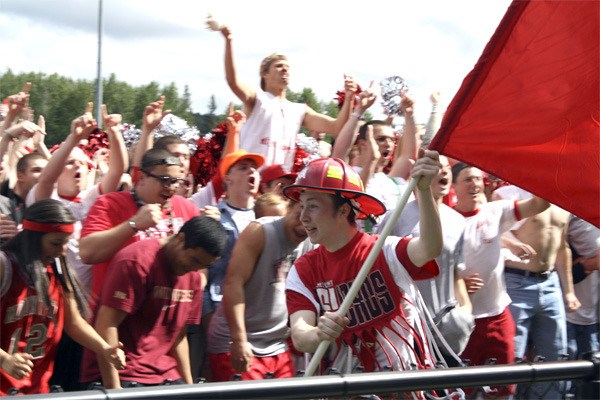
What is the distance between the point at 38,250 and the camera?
5238 millimetres

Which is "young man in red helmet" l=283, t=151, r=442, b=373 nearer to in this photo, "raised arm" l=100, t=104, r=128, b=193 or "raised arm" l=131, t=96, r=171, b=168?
"raised arm" l=100, t=104, r=128, b=193

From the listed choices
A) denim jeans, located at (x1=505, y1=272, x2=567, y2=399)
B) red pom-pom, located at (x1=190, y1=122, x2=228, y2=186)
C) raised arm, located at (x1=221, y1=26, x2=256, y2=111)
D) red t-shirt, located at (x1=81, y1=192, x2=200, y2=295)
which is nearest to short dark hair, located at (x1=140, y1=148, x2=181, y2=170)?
red t-shirt, located at (x1=81, y1=192, x2=200, y2=295)

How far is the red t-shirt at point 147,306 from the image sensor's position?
558cm

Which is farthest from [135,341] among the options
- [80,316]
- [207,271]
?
[207,271]

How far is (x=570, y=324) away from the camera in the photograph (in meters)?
8.71

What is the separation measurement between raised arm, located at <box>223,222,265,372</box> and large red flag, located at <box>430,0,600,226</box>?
1.59 meters

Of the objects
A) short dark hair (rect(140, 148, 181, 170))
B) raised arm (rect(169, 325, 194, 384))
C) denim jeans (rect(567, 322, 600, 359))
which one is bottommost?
denim jeans (rect(567, 322, 600, 359))

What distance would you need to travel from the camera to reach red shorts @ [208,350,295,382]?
6215 millimetres

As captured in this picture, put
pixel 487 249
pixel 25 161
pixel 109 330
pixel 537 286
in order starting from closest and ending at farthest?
1. pixel 109 330
2. pixel 25 161
3. pixel 487 249
4. pixel 537 286

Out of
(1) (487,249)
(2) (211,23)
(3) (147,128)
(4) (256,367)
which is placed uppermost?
(2) (211,23)

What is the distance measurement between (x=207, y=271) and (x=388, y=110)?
3013mm

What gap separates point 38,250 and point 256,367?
1.58m

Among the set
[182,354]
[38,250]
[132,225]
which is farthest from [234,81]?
[38,250]

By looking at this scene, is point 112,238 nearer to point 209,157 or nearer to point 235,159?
point 235,159
